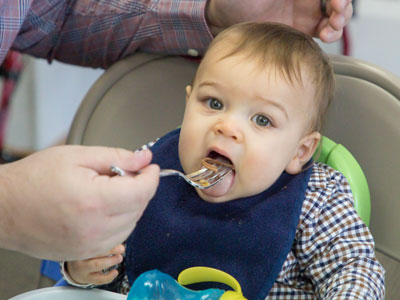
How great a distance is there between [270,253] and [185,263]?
137 mm

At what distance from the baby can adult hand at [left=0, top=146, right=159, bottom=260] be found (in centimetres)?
22

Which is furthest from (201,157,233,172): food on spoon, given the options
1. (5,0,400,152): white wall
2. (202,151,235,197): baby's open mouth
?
(5,0,400,152): white wall

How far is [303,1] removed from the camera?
1.09 metres

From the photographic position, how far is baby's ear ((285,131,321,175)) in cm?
93

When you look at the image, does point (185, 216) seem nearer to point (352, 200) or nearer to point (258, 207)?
point (258, 207)

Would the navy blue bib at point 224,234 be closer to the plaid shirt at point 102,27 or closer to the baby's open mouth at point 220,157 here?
the baby's open mouth at point 220,157

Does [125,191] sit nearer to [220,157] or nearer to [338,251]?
[220,157]

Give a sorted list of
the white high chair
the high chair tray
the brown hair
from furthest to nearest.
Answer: the white high chair
the brown hair
the high chair tray

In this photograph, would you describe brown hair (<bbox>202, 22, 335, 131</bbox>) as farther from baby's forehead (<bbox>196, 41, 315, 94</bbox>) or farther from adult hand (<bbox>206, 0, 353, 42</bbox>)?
adult hand (<bbox>206, 0, 353, 42</bbox>)

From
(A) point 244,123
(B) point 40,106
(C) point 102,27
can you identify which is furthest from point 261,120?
(B) point 40,106

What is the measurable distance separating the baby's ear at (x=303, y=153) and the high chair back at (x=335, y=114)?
13cm

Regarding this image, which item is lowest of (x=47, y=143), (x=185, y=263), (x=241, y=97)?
(x=47, y=143)

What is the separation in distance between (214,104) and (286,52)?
139 mm

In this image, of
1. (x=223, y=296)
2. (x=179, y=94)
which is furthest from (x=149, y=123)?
(x=223, y=296)
